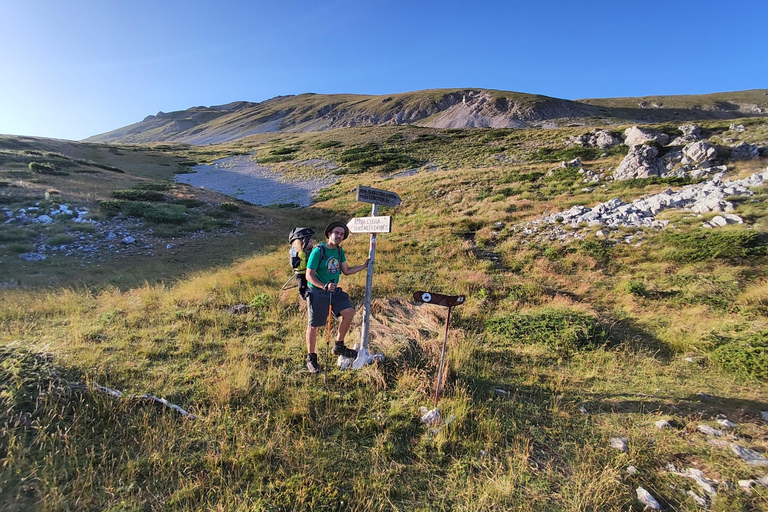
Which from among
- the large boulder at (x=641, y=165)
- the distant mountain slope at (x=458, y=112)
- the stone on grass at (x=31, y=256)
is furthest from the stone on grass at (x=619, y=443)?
the distant mountain slope at (x=458, y=112)

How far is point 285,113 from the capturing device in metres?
116

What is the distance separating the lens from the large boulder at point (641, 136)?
949 inches

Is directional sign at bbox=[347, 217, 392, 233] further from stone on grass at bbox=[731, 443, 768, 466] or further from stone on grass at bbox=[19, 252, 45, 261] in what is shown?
stone on grass at bbox=[19, 252, 45, 261]

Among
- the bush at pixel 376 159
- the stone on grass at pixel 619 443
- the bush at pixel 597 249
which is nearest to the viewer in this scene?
the stone on grass at pixel 619 443

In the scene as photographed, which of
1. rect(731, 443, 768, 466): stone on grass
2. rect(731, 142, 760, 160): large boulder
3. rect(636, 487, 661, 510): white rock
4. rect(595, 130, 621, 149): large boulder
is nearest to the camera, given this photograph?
rect(636, 487, 661, 510): white rock

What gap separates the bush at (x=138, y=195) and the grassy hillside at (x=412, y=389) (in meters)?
13.5

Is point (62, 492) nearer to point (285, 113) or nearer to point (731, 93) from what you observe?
point (285, 113)

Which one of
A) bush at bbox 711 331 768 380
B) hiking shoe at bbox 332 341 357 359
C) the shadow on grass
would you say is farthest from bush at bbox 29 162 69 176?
bush at bbox 711 331 768 380

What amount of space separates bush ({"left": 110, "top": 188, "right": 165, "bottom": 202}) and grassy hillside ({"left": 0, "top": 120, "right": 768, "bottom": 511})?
1353 centimetres

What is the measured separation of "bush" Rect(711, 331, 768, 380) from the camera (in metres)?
4.46

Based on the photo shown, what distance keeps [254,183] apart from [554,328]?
36.7 meters

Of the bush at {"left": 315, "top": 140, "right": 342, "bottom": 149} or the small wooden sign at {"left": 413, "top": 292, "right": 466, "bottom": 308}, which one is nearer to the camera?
the small wooden sign at {"left": 413, "top": 292, "right": 466, "bottom": 308}

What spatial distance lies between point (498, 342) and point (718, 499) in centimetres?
310

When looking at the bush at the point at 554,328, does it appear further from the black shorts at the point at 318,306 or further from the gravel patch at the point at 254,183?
the gravel patch at the point at 254,183
